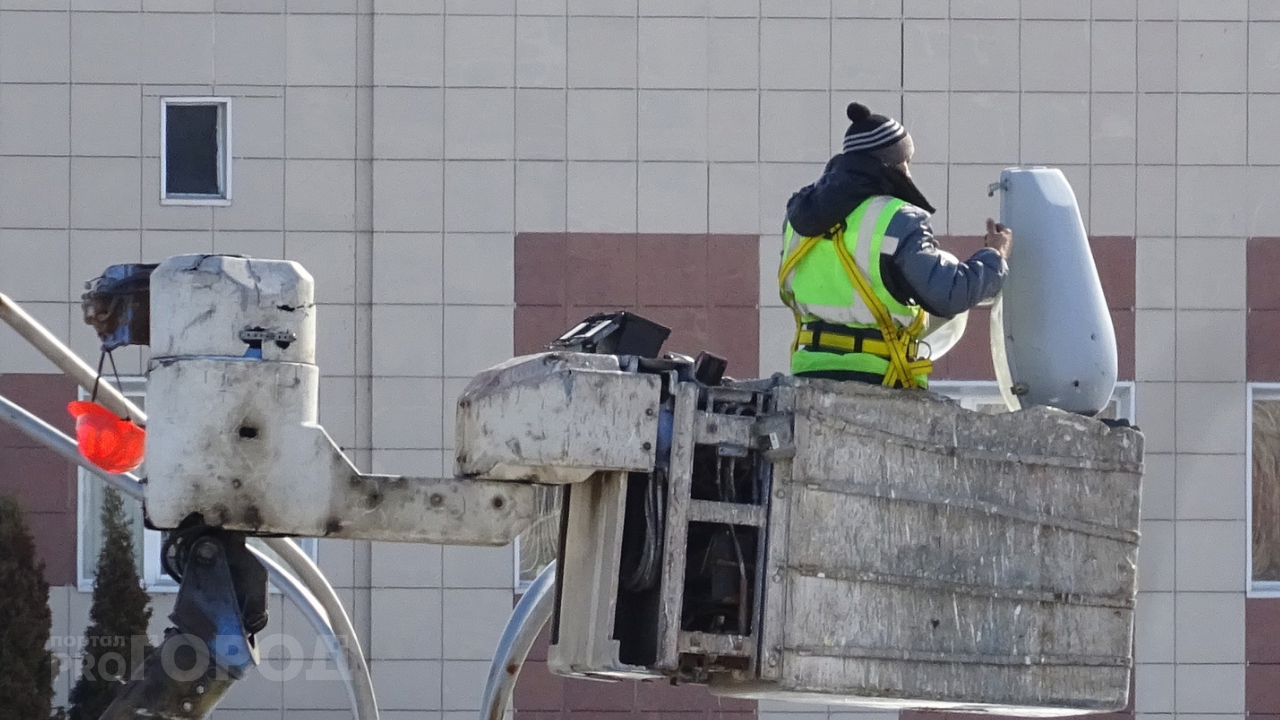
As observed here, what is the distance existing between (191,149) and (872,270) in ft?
25.7

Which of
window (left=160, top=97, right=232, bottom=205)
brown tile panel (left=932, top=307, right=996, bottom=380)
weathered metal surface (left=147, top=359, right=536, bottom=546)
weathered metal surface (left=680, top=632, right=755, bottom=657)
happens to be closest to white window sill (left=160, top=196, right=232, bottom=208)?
window (left=160, top=97, right=232, bottom=205)

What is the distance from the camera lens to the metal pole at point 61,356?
20.5 ft

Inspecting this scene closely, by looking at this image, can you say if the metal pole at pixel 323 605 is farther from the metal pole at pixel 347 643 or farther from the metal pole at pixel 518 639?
the metal pole at pixel 518 639

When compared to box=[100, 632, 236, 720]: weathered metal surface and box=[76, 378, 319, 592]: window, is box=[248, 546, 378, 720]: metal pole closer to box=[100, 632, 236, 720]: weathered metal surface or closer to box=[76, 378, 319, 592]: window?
box=[100, 632, 236, 720]: weathered metal surface

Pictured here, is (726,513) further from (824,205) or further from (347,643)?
(347,643)

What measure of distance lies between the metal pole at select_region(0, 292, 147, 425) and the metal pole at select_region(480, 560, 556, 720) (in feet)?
4.26

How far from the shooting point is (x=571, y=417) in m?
5.29

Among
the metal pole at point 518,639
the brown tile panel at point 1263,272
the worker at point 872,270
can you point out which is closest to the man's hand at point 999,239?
the worker at point 872,270

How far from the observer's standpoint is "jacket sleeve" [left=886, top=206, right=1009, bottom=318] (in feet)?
18.8

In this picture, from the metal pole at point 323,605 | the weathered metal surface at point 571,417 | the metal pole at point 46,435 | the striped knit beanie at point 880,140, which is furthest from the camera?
the metal pole at point 323,605

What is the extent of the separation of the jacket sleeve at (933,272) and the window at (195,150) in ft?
25.1

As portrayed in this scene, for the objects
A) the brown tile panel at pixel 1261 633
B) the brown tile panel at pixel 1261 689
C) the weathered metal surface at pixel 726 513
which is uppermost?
the weathered metal surface at pixel 726 513

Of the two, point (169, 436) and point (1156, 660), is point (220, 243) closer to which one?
point (1156, 660)

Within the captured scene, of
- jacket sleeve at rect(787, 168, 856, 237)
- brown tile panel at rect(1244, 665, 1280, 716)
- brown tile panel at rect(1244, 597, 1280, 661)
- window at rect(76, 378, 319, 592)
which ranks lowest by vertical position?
brown tile panel at rect(1244, 665, 1280, 716)
